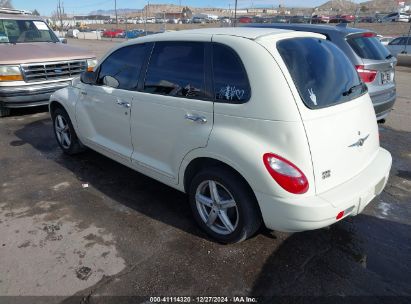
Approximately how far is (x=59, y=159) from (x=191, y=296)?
138 inches

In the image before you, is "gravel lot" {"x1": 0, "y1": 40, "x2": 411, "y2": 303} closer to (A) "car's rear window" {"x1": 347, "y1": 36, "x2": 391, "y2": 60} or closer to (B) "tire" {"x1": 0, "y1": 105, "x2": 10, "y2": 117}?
(A) "car's rear window" {"x1": 347, "y1": 36, "x2": 391, "y2": 60}

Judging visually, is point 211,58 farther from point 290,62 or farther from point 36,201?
point 36,201

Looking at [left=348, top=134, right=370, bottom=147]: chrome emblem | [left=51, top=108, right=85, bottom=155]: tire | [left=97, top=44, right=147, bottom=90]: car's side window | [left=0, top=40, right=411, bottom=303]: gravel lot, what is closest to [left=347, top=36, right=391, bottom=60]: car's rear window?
[left=0, top=40, right=411, bottom=303]: gravel lot

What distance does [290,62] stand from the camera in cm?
290

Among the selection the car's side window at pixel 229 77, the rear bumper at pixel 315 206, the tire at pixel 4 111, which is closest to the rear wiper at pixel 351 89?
the rear bumper at pixel 315 206

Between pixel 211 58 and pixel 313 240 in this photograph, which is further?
pixel 313 240

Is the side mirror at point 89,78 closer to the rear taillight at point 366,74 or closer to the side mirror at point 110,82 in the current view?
the side mirror at point 110,82

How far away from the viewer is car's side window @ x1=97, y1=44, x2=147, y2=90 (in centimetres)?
386

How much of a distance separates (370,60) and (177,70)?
11.7 ft

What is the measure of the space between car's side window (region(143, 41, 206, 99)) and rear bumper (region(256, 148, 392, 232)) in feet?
3.71

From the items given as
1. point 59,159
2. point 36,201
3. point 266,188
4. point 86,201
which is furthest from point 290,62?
point 59,159

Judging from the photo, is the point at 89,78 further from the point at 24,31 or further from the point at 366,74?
the point at 24,31

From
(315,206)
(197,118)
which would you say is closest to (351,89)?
(315,206)

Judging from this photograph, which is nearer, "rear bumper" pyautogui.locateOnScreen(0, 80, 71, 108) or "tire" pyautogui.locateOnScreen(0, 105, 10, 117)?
"rear bumper" pyautogui.locateOnScreen(0, 80, 71, 108)
